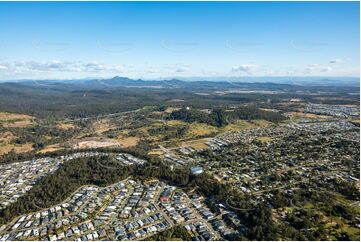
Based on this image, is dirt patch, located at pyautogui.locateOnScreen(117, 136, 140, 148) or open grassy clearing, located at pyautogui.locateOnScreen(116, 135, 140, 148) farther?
open grassy clearing, located at pyautogui.locateOnScreen(116, 135, 140, 148)

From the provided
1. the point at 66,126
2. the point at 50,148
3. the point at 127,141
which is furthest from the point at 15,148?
the point at 66,126

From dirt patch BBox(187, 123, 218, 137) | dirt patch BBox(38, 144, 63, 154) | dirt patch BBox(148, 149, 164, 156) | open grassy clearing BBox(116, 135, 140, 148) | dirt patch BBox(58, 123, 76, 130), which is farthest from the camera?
dirt patch BBox(58, 123, 76, 130)

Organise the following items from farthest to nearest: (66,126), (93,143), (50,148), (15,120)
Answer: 1. (15,120)
2. (66,126)
3. (93,143)
4. (50,148)

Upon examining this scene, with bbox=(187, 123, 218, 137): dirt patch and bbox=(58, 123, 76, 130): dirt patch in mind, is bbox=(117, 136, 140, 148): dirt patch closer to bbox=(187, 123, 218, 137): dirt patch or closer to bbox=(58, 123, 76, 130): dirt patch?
bbox=(187, 123, 218, 137): dirt patch

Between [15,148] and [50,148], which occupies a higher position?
[50,148]

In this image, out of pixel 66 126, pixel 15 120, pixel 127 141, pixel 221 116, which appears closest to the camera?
pixel 127 141

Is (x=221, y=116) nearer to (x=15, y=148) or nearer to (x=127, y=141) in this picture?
(x=127, y=141)

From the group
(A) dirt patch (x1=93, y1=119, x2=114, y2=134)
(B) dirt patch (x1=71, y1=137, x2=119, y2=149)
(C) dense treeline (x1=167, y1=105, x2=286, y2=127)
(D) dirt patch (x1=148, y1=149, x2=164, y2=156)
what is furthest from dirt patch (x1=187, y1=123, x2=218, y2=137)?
(A) dirt patch (x1=93, y1=119, x2=114, y2=134)

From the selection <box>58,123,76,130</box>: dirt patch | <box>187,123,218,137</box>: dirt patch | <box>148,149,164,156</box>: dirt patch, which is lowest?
<box>58,123,76,130</box>: dirt patch

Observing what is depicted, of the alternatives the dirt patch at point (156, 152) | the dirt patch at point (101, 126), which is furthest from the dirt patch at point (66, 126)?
the dirt patch at point (156, 152)

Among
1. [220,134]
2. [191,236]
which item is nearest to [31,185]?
[191,236]

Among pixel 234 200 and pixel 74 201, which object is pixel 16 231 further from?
pixel 234 200

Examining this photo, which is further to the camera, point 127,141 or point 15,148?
point 127,141

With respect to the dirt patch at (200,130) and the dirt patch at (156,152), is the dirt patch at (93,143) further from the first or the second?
the dirt patch at (200,130)
